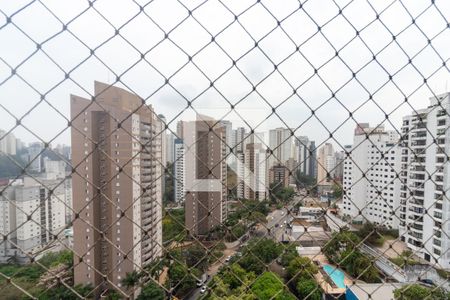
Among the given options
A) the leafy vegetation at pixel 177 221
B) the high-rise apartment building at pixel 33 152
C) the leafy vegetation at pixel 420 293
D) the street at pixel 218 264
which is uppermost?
the high-rise apartment building at pixel 33 152

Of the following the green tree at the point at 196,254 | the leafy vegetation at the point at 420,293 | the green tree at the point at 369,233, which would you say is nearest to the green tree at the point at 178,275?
the green tree at the point at 196,254

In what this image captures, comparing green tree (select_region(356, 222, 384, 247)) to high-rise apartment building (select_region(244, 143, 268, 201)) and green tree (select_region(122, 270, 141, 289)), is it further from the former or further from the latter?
green tree (select_region(122, 270, 141, 289))

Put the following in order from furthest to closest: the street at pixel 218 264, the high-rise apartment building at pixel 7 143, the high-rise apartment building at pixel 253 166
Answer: the high-rise apartment building at pixel 253 166
the street at pixel 218 264
the high-rise apartment building at pixel 7 143

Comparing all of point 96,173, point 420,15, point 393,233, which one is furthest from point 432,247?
point 96,173

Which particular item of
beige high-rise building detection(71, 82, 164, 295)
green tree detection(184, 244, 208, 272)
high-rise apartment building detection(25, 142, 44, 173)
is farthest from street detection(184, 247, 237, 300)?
high-rise apartment building detection(25, 142, 44, 173)

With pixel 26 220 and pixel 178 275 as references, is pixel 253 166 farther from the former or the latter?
pixel 26 220

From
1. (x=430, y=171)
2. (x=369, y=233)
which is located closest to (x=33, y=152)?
(x=369, y=233)

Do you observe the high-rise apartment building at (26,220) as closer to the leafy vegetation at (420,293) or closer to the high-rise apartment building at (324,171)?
the high-rise apartment building at (324,171)
